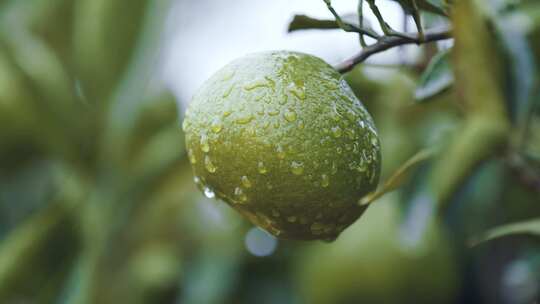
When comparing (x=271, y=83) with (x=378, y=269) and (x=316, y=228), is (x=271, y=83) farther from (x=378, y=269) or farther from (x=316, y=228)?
(x=378, y=269)

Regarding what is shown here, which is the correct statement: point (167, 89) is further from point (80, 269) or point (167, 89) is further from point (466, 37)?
point (466, 37)

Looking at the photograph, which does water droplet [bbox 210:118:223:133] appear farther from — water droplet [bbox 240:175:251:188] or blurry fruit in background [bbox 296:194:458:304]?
blurry fruit in background [bbox 296:194:458:304]

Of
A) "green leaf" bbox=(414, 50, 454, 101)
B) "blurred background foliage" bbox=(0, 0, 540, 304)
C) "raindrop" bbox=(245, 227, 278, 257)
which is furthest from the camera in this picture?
"raindrop" bbox=(245, 227, 278, 257)

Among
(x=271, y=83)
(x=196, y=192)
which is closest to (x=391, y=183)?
(x=271, y=83)

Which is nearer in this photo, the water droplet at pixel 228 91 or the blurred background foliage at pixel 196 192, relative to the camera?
the water droplet at pixel 228 91

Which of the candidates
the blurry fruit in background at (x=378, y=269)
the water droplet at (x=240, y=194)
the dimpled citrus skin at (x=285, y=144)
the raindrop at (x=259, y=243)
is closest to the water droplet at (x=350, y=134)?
the dimpled citrus skin at (x=285, y=144)

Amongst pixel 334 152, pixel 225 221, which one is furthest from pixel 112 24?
pixel 334 152

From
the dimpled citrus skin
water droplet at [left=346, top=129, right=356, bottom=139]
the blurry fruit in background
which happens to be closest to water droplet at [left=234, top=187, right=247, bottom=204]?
the dimpled citrus skin

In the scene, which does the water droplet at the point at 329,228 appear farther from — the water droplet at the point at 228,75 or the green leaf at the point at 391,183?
Result: the water droplet at the point at 228,75
